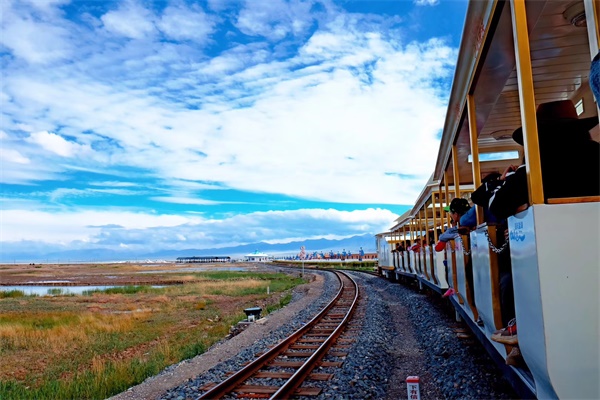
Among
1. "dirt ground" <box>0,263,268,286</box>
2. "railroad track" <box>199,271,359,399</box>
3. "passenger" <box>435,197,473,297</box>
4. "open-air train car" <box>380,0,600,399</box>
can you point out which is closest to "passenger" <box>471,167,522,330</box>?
"open-air train car" <box>380,0,600,399</box>

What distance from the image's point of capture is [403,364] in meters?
7.09

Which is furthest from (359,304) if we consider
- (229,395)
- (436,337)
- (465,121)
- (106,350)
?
(465,121)

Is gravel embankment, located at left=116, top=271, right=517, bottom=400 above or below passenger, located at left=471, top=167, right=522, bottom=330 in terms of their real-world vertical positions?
below

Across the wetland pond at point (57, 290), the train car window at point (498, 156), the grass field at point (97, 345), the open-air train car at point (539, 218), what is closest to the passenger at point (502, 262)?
the open-air train car at point (539, 218)

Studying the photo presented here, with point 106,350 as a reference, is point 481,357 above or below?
above

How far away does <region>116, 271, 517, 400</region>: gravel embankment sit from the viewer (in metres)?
5.40

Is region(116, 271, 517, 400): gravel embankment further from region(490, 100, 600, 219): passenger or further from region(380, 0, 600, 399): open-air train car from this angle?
region(490, 100, 600, 219): passenger

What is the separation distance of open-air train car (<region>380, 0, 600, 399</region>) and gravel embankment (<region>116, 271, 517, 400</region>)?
2.74ft

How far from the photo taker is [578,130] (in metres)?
2.64

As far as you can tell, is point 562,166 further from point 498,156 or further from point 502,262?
point 498,156

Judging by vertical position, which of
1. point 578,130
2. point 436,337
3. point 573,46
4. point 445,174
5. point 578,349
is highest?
point 573,46

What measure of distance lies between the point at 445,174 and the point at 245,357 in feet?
15.0

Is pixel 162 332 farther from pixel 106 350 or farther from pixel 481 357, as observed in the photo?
pixel 481 357

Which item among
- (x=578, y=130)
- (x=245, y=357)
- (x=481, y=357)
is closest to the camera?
(x=578, y=130)
